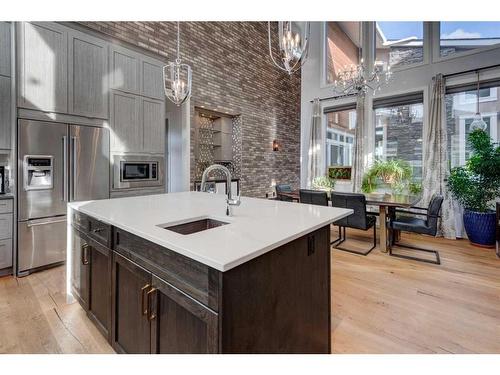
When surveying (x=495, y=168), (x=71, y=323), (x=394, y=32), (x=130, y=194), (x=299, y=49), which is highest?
(x=394, y=32)

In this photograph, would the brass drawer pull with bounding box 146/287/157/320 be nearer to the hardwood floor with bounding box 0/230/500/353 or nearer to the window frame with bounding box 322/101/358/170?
the hardwood floor with bounding box 0/230/500/353

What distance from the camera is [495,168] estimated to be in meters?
3.57

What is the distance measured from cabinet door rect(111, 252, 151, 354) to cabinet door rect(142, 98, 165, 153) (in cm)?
273

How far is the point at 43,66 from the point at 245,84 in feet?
13.6

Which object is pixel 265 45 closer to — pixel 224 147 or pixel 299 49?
pixel 224 147

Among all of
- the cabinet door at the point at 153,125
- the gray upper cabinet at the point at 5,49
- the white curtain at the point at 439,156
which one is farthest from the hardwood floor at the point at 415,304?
the gray upper cabinet at the point at 5,49

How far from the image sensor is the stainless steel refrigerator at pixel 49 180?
2789 millimetres

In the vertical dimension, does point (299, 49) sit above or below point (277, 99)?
below

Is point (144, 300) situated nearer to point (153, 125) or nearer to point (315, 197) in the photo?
point (315, 197)

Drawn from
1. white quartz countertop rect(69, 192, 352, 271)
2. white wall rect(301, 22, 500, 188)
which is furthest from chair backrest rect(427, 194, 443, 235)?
white wall rect(301, 22, 500, 188)

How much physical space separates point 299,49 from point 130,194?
315cm

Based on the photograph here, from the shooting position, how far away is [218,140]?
5910mm
